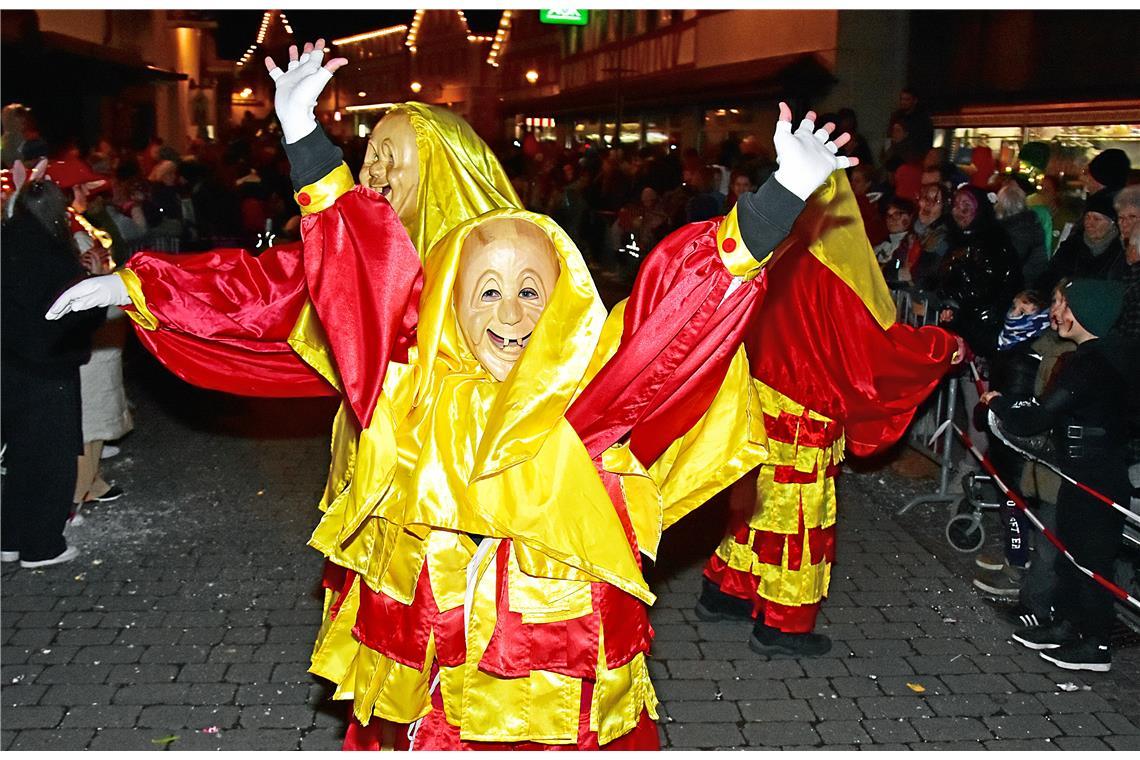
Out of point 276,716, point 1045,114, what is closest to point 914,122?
point 1045,114

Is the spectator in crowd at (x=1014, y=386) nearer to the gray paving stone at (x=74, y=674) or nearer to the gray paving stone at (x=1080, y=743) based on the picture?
the gray paving stone at (x=1080, y=743)

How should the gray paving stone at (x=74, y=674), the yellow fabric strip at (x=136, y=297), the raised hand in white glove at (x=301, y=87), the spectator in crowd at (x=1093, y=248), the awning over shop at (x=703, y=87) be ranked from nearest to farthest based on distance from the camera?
1. the raised hand in white glove at (x=301, y=87)
2. the yellow fabric strip at (x=136, y=297)
3. the gray paving stone at (x=74, y=674)
4. the spectator in crowd at (x=1093, y=248)
5. the awning over shop at (x=703, y=87)

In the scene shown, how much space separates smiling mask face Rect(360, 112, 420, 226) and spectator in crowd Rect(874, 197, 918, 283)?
221 inches

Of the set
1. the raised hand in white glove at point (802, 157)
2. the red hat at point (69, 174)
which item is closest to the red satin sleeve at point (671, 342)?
the raised hand in white glove at point (802, 157)

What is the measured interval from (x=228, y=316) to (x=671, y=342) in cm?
156

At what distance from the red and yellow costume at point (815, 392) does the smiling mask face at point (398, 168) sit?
57.8 inches

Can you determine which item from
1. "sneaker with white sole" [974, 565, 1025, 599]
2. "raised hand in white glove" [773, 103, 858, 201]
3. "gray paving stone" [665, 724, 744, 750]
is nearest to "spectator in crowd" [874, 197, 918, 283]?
"sneaker with white sole" [974, 565, 1025, 599]

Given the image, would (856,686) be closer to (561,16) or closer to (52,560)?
(52,560)

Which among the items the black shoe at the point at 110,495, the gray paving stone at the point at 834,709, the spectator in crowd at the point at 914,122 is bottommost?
the gray paving stone at the point at 834,709

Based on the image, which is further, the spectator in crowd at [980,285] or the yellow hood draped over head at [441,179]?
the spectator in crowd at [980,285]

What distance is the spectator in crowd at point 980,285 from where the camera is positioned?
6738 millimetres

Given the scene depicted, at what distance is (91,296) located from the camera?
321cm

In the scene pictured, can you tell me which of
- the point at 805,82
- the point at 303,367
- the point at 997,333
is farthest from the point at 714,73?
the point at 303,367

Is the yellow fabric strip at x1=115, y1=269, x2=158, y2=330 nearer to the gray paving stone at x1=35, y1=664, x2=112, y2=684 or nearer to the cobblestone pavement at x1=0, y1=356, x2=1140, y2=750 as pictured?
the cobblestone pavement at x1=0, y1=356, x2=1140, y2=750
